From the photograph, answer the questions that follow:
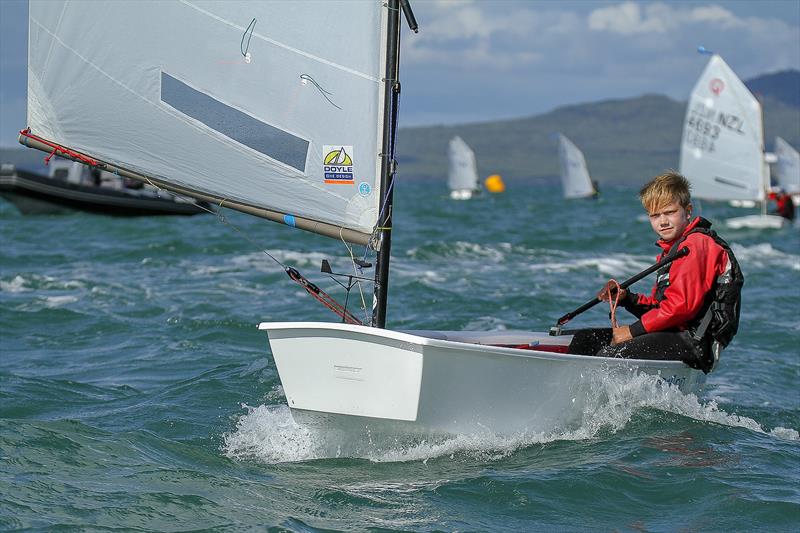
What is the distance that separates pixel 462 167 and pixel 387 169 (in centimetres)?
5790

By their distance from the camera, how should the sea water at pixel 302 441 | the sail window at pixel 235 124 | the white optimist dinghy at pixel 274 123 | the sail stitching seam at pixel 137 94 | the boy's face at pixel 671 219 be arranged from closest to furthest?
the sea water at pixel 302 441 → the white optimist dinghy at pixel 274 123 → the sail window at pixel 235 124 → the sail stitching seam at pixel 137 94 → the boy's face at pixel 671 219

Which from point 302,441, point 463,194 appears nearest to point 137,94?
point 302,441

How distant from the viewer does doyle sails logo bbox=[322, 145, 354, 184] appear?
5.71 meters

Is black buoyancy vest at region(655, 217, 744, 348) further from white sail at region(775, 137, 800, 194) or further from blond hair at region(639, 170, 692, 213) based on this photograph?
white sail at region(775, 137, 800, 194)

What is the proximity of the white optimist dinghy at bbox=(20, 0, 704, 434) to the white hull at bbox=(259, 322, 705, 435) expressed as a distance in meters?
0.01

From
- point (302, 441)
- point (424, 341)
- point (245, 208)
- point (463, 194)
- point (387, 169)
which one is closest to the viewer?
point (424, 341)

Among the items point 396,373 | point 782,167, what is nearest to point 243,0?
point 396,373

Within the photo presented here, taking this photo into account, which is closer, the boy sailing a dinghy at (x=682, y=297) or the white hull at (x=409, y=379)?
the white hull at (x=409, y=379)

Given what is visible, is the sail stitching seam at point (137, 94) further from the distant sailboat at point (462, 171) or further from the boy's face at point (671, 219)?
the distant sailboat at point (462, 171)

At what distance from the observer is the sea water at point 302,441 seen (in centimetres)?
474

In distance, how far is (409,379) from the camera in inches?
195

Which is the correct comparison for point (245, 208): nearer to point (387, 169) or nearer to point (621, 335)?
point (387, 169)

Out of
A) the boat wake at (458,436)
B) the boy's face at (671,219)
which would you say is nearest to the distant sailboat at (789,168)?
the boat wake at (458,436)

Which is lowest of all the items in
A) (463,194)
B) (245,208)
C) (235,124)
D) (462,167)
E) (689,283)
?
(689,283)
